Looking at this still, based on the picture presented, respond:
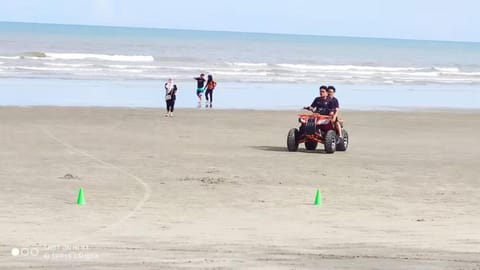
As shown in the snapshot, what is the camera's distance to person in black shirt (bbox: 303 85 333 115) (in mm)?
21672

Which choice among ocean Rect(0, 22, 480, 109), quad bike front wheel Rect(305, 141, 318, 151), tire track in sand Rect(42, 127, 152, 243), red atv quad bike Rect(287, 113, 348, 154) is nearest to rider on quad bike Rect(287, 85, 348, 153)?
red atv quad bike Rect(287, 113, 348, 154)

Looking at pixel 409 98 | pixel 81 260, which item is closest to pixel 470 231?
pixel 81 260

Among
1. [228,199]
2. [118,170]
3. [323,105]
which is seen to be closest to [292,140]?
[323,105]

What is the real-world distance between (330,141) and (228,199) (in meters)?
7.26

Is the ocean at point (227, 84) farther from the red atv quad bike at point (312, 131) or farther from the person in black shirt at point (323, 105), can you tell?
the person in black shirt at point (323, 105)

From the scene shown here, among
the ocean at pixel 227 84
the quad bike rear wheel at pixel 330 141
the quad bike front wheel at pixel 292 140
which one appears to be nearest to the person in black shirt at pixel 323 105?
the quad bike rear wheel at pixel 330 141

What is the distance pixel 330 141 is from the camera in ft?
70.6

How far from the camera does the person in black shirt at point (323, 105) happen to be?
21672 millimetres

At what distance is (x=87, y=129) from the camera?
26.7 m

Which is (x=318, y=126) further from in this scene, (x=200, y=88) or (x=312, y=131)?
(x=200, y=88)

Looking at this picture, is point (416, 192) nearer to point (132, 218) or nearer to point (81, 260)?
point (132, 218)

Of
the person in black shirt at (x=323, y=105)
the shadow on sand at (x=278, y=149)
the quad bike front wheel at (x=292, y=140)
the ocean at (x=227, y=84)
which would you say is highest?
the person in black shirt at (x=323, y=105)

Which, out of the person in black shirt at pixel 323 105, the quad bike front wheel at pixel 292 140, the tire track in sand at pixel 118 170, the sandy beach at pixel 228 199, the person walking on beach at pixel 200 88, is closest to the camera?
the sandy beach at pixel 228 199

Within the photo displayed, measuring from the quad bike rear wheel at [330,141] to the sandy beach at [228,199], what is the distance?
24 centimetres
